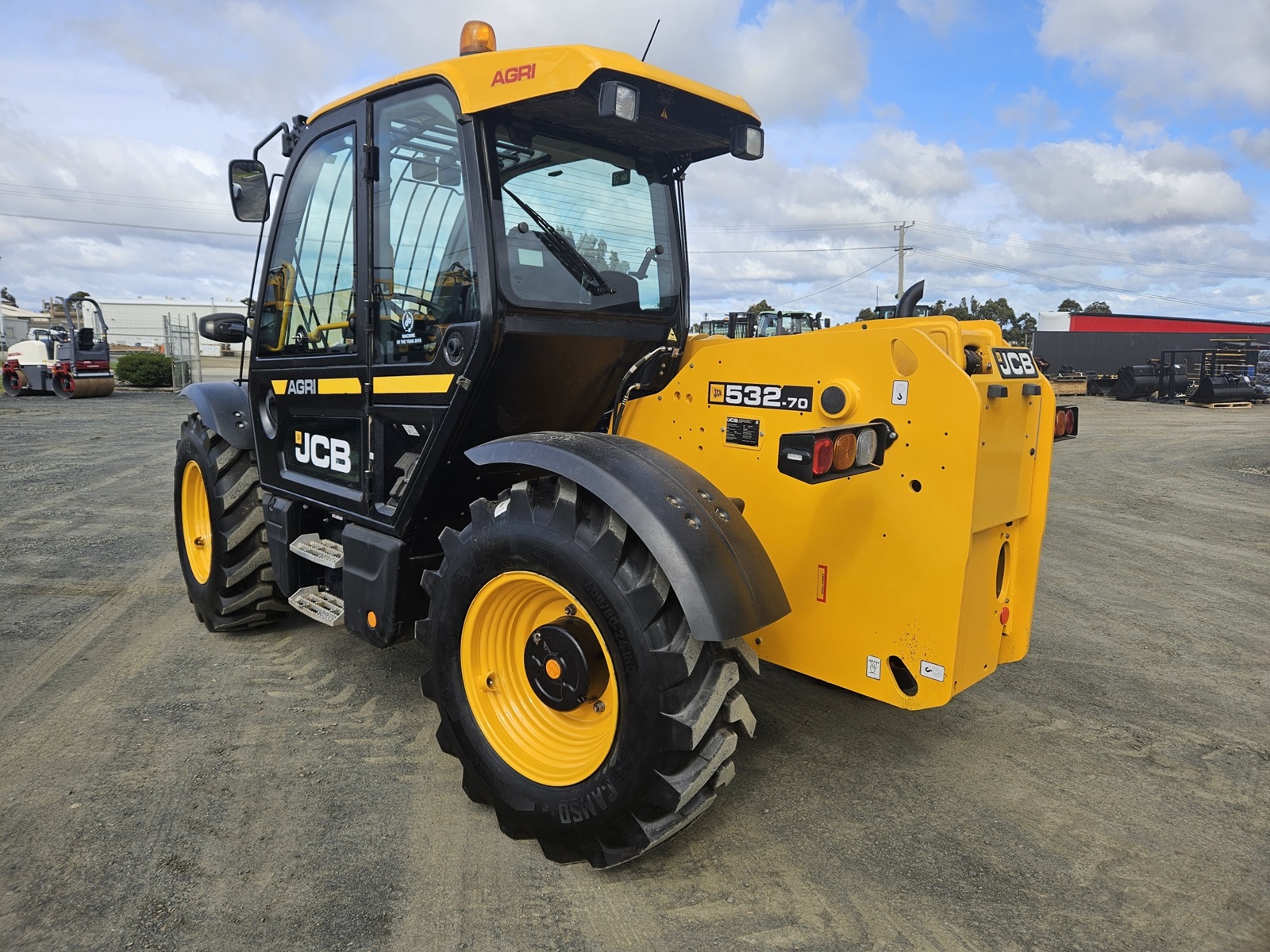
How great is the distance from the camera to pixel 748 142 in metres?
3.21

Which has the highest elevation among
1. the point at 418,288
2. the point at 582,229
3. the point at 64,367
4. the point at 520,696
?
the point at 582,229

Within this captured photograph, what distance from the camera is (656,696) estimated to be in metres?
2.32

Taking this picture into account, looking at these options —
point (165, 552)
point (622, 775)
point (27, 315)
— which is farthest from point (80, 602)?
point (27, 315)

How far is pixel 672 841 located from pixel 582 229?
222cm

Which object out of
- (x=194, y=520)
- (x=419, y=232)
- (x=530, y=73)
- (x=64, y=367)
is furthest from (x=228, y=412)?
(x=64, y=367)

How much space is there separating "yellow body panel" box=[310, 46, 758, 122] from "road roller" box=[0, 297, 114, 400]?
22411mm

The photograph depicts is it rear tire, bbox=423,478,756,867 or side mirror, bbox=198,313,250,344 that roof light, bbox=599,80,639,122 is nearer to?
rear tire, bbox=423,478,756,867

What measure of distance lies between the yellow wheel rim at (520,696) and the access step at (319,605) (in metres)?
1.03

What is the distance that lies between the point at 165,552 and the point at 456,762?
4510 mm

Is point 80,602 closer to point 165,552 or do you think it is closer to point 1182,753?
point 165,552

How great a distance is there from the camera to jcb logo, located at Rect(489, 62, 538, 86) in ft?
8.63

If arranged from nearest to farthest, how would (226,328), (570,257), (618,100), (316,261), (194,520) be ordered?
(618,100) → (570,257) → (316,261) → (226,328) → (194,520)

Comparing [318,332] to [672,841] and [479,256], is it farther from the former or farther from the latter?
[672,841]

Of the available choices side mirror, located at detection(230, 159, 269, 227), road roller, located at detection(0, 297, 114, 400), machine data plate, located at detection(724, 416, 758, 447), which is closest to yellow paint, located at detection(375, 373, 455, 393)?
machine data plate, located at detection(724, 416, 758, 447)
